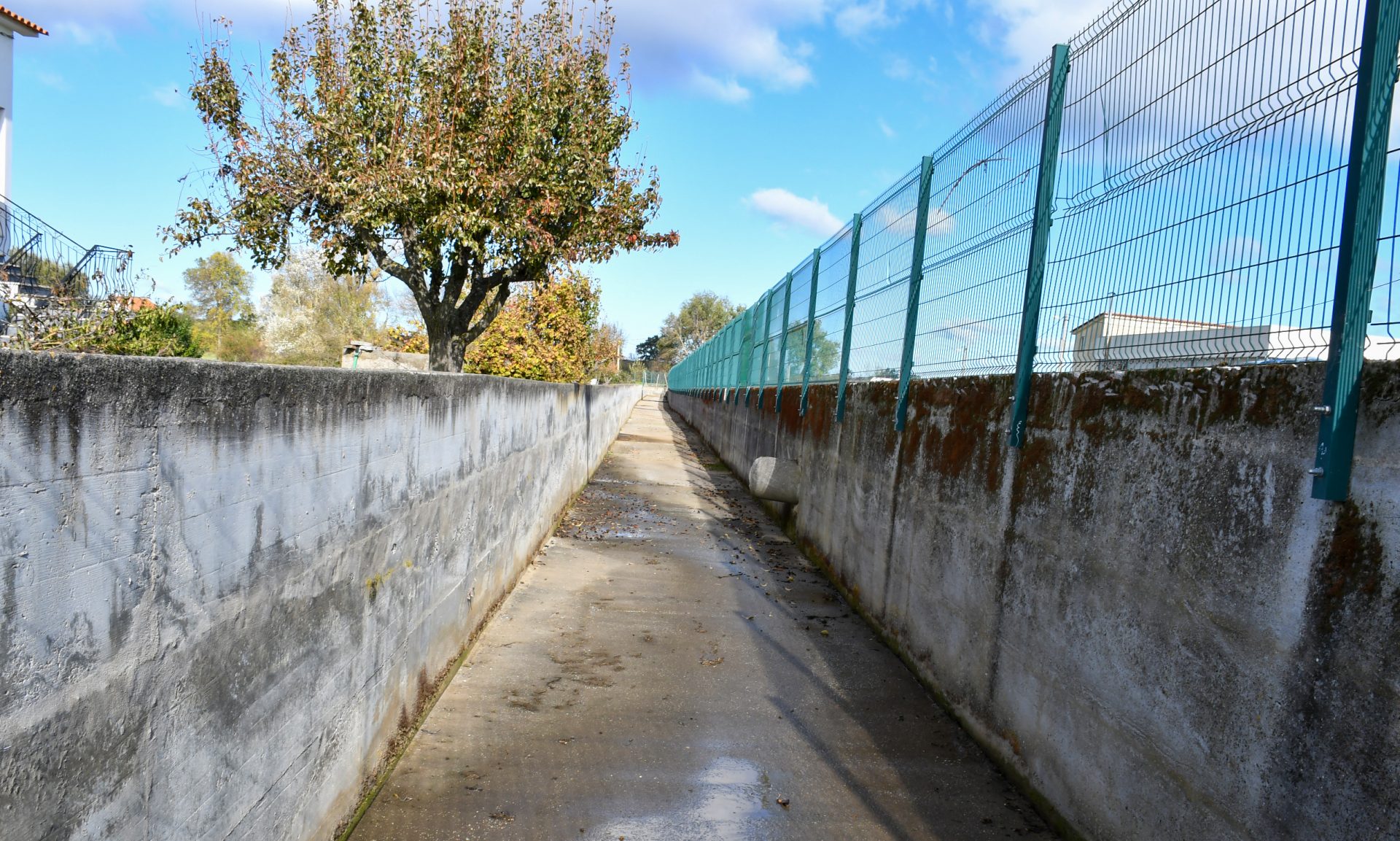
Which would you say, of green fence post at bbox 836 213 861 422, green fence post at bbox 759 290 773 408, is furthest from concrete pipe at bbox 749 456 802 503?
green fence post at bbox 759 290 773 408

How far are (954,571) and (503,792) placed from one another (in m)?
2.36

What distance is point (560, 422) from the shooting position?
8438 millimetres

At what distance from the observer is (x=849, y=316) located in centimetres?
766

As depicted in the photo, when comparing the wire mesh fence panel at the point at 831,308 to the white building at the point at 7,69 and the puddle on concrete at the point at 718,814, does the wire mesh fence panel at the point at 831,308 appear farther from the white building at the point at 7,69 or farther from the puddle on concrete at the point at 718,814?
the white building at the point at 7,69

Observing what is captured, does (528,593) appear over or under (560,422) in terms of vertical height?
under

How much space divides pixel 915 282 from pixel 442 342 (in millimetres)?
9669

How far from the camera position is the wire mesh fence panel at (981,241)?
4426 mm

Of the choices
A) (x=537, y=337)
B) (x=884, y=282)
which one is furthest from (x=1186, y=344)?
(x=537, y=337)

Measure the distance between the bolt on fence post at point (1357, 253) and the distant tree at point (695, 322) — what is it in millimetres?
89531

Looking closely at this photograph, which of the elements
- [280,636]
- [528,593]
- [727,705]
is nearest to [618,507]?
[528,593]

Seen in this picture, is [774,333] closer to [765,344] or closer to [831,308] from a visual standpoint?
[765,344]

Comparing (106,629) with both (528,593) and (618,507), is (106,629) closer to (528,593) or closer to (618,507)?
(528,593)

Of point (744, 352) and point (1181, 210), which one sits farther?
point (744, 352)

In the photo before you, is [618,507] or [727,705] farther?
[618,507]
